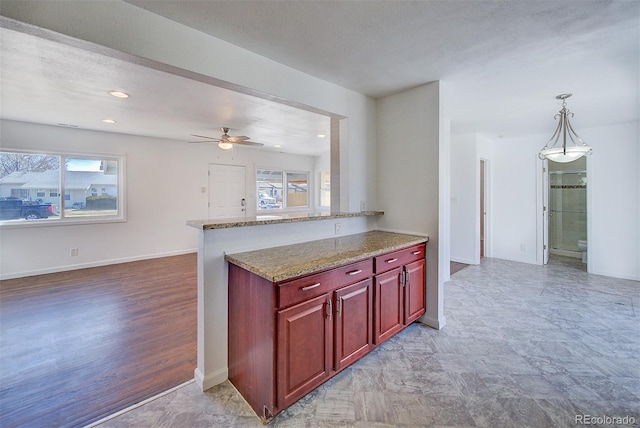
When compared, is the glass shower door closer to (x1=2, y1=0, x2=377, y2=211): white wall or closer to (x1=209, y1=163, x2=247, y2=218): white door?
(x1=2, y1=0, x2=377, y2=211): white wall

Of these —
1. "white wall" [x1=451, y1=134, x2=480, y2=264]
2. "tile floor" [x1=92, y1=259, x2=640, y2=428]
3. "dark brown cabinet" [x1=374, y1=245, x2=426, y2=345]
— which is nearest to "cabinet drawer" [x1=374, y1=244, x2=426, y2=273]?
"dark brown cabinet" [x1=374, y1=245, x2=426, y2=345]

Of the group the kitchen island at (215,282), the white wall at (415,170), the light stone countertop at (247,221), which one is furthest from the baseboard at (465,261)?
the kitchen island at (215,282)

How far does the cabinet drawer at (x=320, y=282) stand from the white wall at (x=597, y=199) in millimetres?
4732

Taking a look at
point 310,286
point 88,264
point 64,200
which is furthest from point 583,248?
point 64,200

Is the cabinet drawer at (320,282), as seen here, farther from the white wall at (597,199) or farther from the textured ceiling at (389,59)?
the white wall at (597,199)

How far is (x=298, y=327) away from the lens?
64.7 inches

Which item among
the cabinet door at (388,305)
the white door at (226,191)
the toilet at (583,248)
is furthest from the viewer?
the white door at (226,191)

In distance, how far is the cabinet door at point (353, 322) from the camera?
1898 millimetres

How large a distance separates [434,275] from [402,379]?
3.65ft

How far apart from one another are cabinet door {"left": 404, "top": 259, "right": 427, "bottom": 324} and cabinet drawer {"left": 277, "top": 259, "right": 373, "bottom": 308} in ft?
2.00

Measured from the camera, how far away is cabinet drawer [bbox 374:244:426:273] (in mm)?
2221

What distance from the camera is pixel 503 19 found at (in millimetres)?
1761

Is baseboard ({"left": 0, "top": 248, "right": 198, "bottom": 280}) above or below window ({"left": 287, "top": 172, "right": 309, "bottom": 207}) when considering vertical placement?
below

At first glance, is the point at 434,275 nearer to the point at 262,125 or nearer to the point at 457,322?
the point at 457,322
